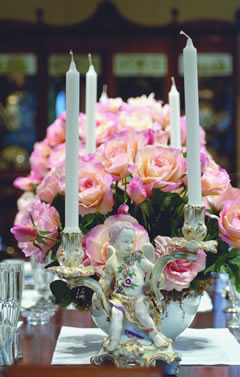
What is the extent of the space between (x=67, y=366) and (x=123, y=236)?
0.64ft

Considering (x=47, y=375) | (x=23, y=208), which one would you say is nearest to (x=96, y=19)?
(x=23, y=208)

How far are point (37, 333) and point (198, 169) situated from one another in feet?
1.60

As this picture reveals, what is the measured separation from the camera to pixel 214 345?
97 cm

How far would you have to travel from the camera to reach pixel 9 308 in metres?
0.90

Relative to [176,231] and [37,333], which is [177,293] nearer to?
[176,231]

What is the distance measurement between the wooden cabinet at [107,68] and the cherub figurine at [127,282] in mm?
3224

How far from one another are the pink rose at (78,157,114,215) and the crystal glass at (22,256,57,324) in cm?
37

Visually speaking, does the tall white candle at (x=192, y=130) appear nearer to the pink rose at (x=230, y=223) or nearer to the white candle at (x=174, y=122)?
the pink rose at (x=230, y=223)

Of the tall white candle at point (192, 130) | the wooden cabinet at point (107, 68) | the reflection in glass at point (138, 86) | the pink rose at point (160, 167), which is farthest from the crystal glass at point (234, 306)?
the reflection in glass at point (138, 86)

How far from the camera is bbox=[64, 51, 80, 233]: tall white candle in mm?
745

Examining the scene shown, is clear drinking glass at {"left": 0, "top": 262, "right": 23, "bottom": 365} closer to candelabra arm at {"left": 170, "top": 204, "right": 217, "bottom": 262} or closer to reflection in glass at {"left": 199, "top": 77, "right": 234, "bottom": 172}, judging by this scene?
candelabra arm at {"left": 170, "top": 204, "right": 217, "bottom": 262}

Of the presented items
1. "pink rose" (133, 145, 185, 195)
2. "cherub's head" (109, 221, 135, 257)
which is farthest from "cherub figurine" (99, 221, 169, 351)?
"pink rose" (133, 145, 185, 195)

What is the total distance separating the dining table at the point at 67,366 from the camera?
0.47 meters

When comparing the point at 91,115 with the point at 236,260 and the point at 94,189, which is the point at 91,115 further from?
the point at 236,260
